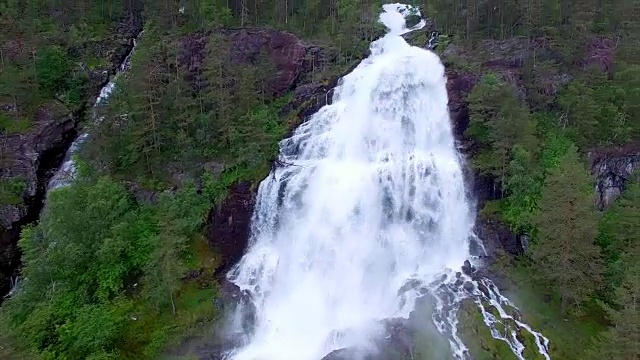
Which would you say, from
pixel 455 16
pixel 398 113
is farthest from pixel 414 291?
pixel 455 16

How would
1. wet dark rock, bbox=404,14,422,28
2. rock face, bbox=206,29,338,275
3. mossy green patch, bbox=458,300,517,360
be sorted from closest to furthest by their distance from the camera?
mossy green patch, bbox=458,300,517,360 < rock face, bbox=206,29,338,275 < wet dark rock, bbox=404,14,422,28

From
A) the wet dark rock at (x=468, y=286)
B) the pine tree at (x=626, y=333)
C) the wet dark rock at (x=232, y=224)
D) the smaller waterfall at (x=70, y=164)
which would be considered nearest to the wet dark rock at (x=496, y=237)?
Result: the wet dark rock at (x=468, y=286)

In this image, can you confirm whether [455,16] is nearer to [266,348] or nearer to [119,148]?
[119,148]

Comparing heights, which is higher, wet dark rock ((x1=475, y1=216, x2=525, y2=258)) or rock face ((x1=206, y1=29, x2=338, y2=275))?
rock face ((x1=206, y1=29, x2=338, y2=275))

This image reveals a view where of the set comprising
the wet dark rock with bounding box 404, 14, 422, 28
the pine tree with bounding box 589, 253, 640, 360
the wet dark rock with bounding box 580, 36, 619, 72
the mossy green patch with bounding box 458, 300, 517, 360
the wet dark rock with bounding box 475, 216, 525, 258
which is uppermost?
the wet dark rock with bounding box 404, 14, 422, 28

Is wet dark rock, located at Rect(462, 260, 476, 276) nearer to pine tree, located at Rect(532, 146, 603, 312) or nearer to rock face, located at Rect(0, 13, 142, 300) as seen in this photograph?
pine tree, located at Rect(532, 146, 603, 312)

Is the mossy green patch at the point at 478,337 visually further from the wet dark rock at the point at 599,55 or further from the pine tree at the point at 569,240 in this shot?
the wet dark rock at the point at 599,55

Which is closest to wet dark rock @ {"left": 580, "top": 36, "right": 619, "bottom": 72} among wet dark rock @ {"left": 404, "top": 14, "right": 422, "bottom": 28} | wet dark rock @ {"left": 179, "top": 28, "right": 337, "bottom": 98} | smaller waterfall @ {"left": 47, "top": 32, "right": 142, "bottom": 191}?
wet dark rock @ {"left": 404, "top": 14, "right": 422, "bottom": 28}
